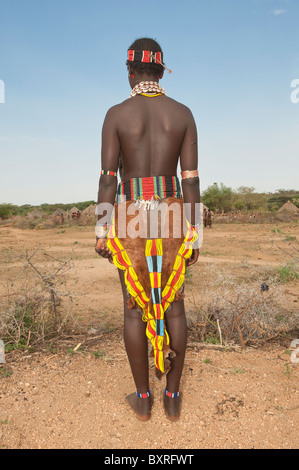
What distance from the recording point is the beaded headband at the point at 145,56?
6.44 feet

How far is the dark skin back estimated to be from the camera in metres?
1.93

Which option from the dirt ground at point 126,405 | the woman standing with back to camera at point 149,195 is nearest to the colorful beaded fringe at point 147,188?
the woman standing with back to camera at point 149,195

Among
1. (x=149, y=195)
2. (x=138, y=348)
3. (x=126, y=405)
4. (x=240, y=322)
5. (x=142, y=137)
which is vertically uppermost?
(x=142, y=137)

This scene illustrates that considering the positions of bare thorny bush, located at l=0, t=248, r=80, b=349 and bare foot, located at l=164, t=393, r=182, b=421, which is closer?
bare foot, located at l=164, t=393, r=182, b=421

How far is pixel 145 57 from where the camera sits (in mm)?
1963

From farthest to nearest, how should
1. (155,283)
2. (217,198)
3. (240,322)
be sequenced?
(217,198), (240,322), (155,283)

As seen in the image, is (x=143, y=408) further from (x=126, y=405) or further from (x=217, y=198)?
(x=217, y=198)

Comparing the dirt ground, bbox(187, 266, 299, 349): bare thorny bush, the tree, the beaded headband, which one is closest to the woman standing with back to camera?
the beaded headband

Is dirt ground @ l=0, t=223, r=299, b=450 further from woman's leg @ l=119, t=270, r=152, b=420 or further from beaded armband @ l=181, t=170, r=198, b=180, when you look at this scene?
beaded armband @ l=181, t=170, r=198, b=180

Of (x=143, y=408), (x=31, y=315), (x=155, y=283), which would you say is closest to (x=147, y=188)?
(x=155, y=283)

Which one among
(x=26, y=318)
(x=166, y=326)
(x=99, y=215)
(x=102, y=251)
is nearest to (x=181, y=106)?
(x=99, y=215)

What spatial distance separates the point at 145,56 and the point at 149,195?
2.56 feet

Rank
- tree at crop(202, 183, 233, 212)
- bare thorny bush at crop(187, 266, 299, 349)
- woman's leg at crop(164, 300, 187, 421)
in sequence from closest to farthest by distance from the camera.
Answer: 1. woman's leg at crop(164, 300, 187, 421)
2. bare thorny bush at crop(187, 266, 299, 349)
3. tree at crop(202, 183, 233, 212)

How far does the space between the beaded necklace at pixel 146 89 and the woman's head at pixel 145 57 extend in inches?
2.8
